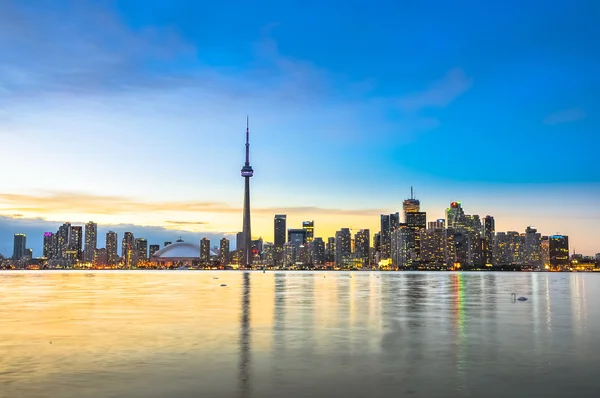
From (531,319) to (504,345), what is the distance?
17.3 m

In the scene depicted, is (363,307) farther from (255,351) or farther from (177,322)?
(255,351)

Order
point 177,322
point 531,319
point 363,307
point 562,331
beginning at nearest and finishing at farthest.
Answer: point 562,331 → point 177,322 → point 531,319 → point 363,307

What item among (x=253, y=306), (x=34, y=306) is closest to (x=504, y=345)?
(x=253, y=306)

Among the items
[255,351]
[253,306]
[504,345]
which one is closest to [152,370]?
[255,351]

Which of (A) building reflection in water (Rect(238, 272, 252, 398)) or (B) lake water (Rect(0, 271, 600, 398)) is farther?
(A) building reflection in water (Rect(238, 272, 252, 398))

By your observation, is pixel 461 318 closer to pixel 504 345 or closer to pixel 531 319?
pixel 531 319

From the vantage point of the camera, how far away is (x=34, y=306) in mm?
62844

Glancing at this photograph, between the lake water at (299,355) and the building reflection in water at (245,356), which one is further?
the building reflection in water at (245,356)

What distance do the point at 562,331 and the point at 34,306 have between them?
5125 cm

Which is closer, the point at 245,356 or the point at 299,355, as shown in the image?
the point at 245,356

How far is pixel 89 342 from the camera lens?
112ft

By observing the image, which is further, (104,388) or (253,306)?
(253,306)

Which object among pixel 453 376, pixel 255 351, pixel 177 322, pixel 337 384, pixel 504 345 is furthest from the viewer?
pixel 177 322

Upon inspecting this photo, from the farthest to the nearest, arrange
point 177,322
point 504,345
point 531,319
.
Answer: point 531,319 → point 177,322 → point 504,345
